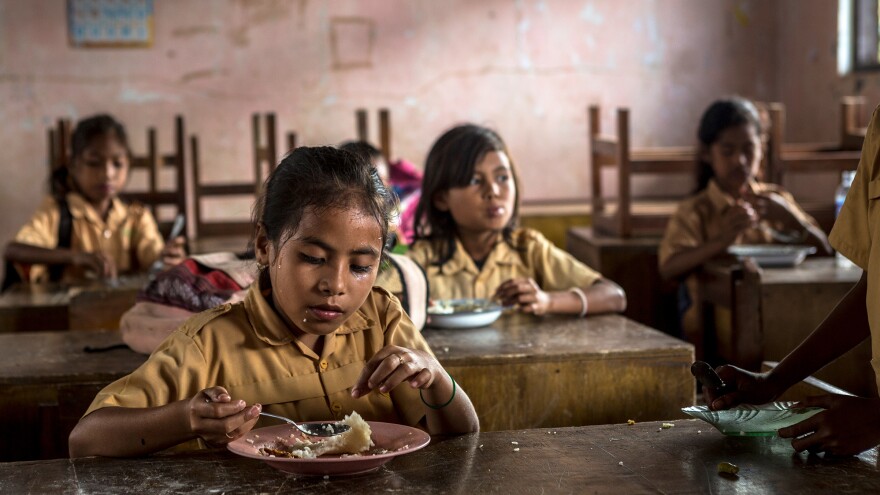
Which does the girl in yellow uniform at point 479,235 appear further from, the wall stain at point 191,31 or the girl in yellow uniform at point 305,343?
the wall stain at point 191,31

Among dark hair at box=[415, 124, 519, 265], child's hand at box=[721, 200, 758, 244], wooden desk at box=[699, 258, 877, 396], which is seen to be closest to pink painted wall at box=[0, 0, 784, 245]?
child's hand at box=[721, 200, 758, 244]

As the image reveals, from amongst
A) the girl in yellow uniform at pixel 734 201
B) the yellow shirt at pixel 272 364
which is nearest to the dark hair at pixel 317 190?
the yellow shirt at pixel 272 364

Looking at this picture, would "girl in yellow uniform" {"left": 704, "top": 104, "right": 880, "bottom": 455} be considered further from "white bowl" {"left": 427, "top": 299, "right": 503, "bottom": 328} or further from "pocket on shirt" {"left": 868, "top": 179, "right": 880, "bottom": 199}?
"white bowl" {"left": 427, "top": 299, "right": 503, "bottom": 328}

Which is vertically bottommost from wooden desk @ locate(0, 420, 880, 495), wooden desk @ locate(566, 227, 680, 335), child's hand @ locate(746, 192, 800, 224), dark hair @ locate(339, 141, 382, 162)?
wooden desk @ locate(566, 227, 680, 335)

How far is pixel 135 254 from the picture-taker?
4539 mm

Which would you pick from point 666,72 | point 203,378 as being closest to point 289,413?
point 203,378

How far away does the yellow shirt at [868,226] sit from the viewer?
4.91 feet

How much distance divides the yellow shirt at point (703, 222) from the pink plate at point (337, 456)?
265 centimetres

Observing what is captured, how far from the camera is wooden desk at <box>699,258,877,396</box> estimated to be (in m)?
3.03

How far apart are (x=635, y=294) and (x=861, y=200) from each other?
311 cm

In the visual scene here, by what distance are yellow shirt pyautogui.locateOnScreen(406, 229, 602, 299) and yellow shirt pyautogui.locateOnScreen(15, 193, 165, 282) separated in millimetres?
1826

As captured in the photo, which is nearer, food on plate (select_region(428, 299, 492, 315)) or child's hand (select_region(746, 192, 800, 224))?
food on plate (select_region(428, 299, 492, 315))

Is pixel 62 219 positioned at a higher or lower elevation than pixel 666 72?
lower

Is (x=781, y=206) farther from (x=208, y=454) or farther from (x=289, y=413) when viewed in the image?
(x=208, y=454)
